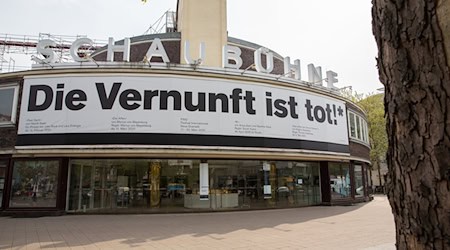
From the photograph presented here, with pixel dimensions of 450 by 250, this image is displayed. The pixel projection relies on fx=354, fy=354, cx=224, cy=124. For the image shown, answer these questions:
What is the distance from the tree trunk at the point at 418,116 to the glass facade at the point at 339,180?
18294 millimetres

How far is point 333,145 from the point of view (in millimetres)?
18281

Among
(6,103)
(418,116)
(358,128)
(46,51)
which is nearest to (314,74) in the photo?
(358,128)

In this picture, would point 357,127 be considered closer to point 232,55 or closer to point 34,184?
point 232,55

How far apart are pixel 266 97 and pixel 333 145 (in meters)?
4.70

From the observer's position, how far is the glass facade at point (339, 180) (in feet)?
63.5

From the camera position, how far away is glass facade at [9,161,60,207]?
48.8 ft

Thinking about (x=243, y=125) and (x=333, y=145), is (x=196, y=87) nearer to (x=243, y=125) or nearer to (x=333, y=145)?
(x=243, y=125)

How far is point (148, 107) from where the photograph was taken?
583 inches

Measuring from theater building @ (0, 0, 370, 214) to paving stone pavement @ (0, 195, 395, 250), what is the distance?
5.42ft

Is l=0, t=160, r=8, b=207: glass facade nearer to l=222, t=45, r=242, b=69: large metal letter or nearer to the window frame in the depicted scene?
the window frame

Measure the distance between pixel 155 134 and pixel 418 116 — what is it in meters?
13.5

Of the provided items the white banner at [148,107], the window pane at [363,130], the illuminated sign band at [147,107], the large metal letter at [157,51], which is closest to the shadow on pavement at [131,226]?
the illuminated sign band at [147,107]

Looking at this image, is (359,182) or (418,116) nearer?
(418,116)

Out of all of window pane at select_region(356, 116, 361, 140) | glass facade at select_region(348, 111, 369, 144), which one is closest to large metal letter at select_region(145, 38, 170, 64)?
glass facade at select_region(348, 111, 369, 144)
